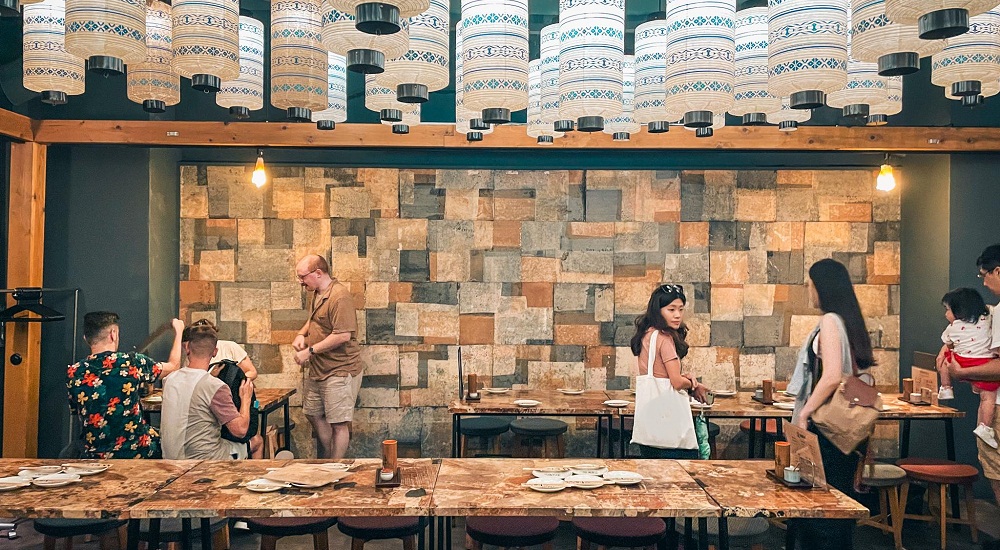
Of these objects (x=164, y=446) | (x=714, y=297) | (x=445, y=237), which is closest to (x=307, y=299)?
(x=445, y=237)

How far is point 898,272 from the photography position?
23.2 ft

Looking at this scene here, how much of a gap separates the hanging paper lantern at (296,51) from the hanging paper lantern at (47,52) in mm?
797

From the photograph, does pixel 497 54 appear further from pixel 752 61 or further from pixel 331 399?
pixel 331 399

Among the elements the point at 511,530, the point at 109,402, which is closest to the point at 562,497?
the point at 511,530

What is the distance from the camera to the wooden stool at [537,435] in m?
6.00

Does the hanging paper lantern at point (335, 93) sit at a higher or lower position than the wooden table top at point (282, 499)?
higher

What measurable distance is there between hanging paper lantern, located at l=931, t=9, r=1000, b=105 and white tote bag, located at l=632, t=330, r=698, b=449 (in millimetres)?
2013

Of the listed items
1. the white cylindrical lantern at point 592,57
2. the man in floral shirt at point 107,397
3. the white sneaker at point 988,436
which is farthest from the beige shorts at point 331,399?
the white sneaker at point 988,436

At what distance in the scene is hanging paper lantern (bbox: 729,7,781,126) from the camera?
3.28 meters

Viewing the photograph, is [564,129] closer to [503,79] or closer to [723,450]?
[503,79]

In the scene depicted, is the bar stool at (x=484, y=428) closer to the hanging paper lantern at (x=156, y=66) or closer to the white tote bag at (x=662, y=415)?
the white tote bag at (x=662, y=415)

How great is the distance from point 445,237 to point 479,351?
3.69 ft

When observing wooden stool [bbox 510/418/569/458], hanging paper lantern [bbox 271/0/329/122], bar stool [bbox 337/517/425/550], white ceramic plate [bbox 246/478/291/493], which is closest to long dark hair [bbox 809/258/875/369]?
bar stool [bbox 337/517/425/550]

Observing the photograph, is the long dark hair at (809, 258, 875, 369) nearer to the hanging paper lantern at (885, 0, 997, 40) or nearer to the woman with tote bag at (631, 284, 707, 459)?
the woman with tote bag at (631, 284, 707, 459)
